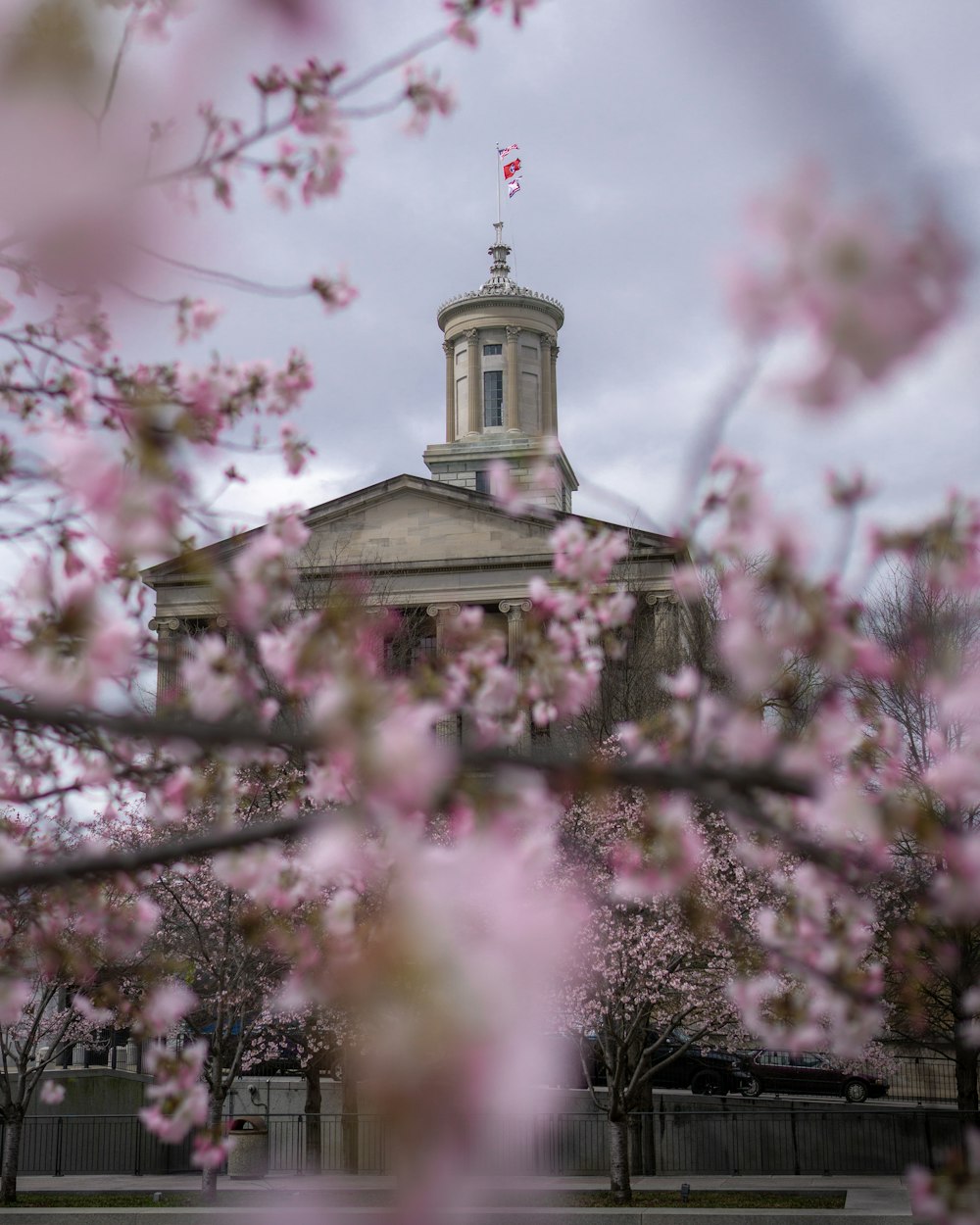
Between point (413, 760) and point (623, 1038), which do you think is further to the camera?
point (623, 1038)

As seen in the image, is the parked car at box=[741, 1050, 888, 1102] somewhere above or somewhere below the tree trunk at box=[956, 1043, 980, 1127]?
below

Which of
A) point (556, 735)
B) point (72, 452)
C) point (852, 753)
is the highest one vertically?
point (556, 735)

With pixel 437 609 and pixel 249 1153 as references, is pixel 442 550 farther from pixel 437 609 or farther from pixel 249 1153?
pixel 249 1153

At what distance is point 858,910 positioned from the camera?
5207mm

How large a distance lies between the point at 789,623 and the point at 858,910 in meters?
2.00

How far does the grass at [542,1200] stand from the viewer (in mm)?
16391

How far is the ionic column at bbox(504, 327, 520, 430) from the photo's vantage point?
6694cm

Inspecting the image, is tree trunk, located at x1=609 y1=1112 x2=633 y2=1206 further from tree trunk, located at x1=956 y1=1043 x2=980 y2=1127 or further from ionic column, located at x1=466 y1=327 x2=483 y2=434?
ionic column, located at x1=466 y1=327 x2=483 y2=434

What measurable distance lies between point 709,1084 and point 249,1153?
13375 mm

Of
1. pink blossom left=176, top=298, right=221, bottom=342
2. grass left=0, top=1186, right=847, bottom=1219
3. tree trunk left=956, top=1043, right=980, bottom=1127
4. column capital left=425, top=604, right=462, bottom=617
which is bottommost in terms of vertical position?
grass left=0, top=1186, right=847, bottom=1219

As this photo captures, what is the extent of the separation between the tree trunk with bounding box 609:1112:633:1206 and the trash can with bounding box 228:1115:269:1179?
19.8 ft

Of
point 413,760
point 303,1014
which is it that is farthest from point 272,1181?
point 413,760

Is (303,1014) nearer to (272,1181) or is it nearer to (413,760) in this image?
(272,1181)

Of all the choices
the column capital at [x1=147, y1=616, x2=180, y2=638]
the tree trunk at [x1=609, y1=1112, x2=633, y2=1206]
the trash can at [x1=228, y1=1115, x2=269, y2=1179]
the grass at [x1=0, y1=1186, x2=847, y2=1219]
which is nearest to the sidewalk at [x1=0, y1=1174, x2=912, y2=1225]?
the grass at [x1=0, y1=1186, x2=847, y2=1219]
